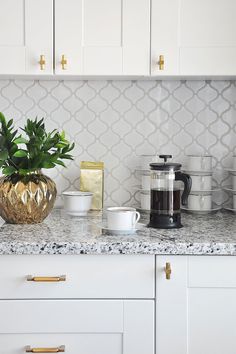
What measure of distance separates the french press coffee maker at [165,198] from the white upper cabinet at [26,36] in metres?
0.65

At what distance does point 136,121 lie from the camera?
2998 millimetres

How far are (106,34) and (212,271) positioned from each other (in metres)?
1.10

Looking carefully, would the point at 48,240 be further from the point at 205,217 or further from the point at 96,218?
the point at 205,217

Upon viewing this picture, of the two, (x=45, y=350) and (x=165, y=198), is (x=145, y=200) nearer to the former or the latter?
(x=165, y=198)

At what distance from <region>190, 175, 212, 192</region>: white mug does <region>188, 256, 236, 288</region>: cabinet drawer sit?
711mm

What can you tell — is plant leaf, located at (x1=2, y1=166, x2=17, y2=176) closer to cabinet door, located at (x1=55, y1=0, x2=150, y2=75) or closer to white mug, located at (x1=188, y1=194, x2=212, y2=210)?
cabinet door, located at (x1=55, y1=0, x2=150, y2=75)

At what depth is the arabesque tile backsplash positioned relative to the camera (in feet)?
9.80

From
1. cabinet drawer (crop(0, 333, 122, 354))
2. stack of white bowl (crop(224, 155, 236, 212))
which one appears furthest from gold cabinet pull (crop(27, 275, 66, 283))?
stack of white bowl (crop(224, 155, 236, 212))

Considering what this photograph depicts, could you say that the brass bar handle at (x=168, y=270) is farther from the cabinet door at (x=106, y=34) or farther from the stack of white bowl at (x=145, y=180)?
the cabinet door at (x=106, y=34)

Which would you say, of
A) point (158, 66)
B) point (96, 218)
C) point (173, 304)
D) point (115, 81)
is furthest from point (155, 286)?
point (115, 81)

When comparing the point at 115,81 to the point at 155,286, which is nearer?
the point at 155,286

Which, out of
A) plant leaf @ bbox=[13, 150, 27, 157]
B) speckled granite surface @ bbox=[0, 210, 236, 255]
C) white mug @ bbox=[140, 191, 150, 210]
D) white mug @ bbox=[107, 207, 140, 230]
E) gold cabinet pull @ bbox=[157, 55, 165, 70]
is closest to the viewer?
speckled granite surface @ bbox=[0, 210, 236, 255]

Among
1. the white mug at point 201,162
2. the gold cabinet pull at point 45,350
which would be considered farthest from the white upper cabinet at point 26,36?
the gold cabinet pull at point 45,350

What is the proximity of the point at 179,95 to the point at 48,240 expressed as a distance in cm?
113
